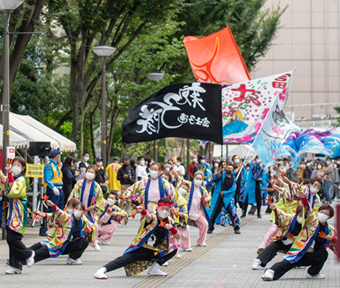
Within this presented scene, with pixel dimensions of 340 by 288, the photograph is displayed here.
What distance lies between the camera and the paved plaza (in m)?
9.18

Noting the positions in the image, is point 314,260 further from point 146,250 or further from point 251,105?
point 251,105

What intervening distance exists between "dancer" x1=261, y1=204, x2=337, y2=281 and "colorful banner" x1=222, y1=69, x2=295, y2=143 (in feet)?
25.1

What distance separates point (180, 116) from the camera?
1316 cm

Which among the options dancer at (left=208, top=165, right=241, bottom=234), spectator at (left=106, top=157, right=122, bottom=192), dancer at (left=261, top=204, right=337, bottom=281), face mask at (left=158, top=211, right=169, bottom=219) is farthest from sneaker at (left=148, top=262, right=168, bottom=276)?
spectator at (left=106, top=157, right=122, bottom=192)

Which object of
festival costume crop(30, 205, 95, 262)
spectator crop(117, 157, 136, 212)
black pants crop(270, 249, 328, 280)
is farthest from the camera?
spectator crop(117, 157, 136, 212)

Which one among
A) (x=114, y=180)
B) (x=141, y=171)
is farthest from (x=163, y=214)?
(x=141, y=171)

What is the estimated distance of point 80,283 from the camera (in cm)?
916

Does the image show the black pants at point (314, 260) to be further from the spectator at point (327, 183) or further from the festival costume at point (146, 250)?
the spectator at point (327, 183)

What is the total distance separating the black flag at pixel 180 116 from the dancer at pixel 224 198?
3110mm

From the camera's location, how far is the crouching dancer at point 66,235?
10203mm

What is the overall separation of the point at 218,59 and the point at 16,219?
42.8 feet

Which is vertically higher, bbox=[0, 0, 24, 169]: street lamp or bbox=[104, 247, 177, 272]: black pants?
bbox=[0, 0, 24, 169]: street lamp

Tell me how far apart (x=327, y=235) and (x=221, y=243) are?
15.6 ft

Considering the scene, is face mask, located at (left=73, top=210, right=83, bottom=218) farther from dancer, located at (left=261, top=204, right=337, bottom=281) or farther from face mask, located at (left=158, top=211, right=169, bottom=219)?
dancer, located at (left=261, top=204, right=337, bottom=281)
